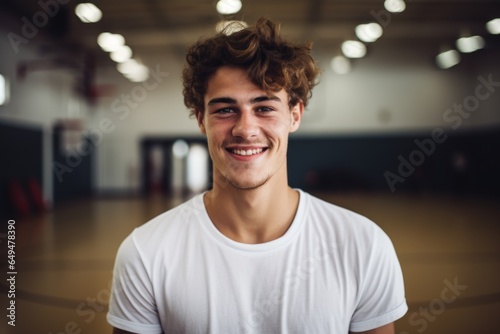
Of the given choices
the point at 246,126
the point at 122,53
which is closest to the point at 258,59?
the point at 246,126

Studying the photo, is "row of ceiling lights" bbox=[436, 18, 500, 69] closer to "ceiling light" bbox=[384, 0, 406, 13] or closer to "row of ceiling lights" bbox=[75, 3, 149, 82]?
"ceiling light" bbox=[384, 0, 406, 13]

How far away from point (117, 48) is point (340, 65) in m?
8.17

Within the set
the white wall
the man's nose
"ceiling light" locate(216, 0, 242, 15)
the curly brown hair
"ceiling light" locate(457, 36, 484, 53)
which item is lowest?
the man's nose

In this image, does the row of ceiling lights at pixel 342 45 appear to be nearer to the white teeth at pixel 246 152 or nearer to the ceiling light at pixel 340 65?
the ceiling light at pixel 340 65

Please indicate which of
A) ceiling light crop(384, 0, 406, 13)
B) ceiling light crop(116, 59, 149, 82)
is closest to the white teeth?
ceiling light crop(384, 0, 406, 13)

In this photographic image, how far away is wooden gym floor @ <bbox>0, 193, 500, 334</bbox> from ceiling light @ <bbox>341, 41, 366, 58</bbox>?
564cm

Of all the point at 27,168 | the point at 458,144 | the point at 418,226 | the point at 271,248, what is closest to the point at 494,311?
the point at 271,248

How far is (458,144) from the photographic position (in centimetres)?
1576

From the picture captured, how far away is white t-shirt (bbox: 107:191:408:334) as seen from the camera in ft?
5.24

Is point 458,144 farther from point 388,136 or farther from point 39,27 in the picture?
point 39,27

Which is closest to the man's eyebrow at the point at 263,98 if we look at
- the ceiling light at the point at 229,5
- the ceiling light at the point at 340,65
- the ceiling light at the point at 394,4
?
the ceiling light at the point at 229,5

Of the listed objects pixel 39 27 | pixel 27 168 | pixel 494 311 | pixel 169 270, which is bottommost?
pixel 494 311

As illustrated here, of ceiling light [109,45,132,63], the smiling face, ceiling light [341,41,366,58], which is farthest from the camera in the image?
ceiling light [341,41,366,58]

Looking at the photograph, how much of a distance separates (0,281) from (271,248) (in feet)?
13.7
